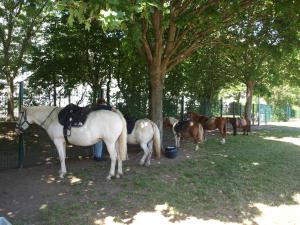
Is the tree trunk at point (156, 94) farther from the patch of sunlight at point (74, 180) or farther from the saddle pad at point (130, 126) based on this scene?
the patch of sunlight at point (74, 180)

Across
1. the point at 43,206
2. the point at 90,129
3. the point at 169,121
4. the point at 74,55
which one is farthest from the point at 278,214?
the point at 74,55

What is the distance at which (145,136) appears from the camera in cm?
1165

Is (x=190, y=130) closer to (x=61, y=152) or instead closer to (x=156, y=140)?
(x=156, y=140)

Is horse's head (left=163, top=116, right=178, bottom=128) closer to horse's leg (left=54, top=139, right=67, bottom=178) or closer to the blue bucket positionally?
the blue bucket

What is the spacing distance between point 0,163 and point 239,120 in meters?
14.7

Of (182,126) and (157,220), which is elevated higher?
(182,126)

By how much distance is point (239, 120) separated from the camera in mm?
22547

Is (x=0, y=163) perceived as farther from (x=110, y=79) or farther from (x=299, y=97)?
(x=299, y=97)

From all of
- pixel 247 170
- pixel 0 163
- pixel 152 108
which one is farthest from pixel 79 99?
pixel 247 170

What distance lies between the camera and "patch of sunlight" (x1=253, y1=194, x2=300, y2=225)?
774cm

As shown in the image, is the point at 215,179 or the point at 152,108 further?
the point at 152,108

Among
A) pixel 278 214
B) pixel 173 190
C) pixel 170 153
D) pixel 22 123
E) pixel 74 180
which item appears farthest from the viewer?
pixel 170 153

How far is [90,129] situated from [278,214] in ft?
17.0

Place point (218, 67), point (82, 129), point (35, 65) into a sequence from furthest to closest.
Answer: point (218, 67) → point (35, 65) → point (82, 129)
